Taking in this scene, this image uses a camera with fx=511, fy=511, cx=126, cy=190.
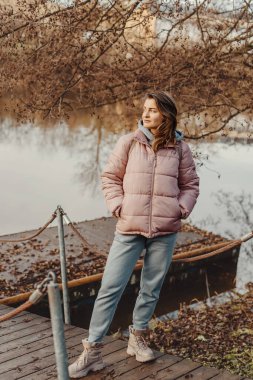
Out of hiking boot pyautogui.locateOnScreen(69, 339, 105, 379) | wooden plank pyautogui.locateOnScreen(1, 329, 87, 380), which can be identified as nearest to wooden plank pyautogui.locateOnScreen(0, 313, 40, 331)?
wooden plank pyautogui.locateOnScreen(1, 329, 87, 380)

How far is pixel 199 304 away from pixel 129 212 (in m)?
7.42

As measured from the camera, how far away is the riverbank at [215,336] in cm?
583

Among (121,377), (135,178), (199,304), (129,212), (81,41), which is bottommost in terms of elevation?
(199,304)

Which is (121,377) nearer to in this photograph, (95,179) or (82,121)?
(95,179)

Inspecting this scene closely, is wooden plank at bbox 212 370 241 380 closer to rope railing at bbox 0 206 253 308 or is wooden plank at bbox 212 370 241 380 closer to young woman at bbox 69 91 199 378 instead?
young woman at bbox 69 91 199 378

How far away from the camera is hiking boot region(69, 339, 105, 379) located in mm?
3812

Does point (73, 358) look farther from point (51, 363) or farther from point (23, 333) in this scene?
point (23, 333)

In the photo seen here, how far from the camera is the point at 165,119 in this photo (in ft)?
12.0

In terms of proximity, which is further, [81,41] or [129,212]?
[81,41]

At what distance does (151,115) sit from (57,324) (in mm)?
1641

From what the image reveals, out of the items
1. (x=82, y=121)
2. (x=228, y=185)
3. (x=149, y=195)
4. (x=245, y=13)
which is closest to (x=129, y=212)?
(x=149, y=195)

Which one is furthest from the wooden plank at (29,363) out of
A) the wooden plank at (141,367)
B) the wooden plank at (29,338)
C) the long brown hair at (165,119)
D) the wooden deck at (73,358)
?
the long brown hair at (165,119)

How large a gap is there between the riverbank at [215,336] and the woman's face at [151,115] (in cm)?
313

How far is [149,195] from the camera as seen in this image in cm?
362
